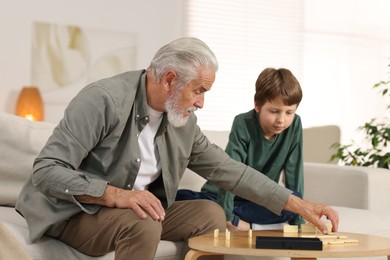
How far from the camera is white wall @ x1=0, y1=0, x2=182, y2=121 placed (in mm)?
5648

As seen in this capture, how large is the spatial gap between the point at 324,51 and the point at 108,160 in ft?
15.7

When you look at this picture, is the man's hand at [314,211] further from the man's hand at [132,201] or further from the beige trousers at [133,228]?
the man's hand at [132,201]

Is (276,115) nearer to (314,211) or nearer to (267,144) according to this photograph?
(267,144)

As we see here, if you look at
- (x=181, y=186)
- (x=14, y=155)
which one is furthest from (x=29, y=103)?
(x=14, y=155)

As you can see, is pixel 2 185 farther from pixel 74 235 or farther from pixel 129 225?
pixel 129 225

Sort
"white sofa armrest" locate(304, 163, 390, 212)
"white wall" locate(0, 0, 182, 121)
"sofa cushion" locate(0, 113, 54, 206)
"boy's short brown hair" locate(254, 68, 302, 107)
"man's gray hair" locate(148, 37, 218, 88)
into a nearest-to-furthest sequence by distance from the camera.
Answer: "man's gray hair" locate(148, 37, 218, 88), "sofa cushion" locate(0, 113, 54, 206), "boy's short brown hair" locate(254, 68, 302, 107), "white sofa armrest" locate(304, 163, 390, 212), "white wall" locate(0, 0, 182, 121)

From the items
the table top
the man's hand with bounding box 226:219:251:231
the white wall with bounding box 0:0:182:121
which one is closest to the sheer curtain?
the white wall with bounding box 0:0:182:121

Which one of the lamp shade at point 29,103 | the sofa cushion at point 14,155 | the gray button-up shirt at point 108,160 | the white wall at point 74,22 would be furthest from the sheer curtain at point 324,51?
the gray button-up shirt at point 108,160

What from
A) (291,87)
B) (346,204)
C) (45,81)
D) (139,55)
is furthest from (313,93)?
(291,87)

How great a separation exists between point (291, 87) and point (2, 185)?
118cm

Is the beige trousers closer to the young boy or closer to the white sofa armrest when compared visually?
the young boy

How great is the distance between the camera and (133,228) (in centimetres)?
222

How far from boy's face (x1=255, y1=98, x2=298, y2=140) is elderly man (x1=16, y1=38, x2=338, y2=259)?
384 millimetres

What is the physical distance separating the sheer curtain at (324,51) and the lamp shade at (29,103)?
190 cm
